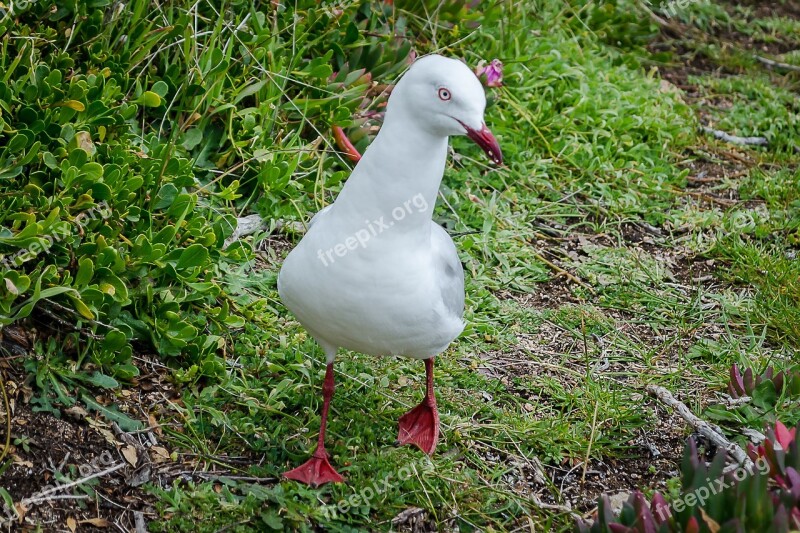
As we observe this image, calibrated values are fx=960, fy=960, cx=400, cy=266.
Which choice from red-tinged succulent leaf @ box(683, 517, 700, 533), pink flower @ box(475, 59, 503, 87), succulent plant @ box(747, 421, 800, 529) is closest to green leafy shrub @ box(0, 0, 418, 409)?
pink flower @ box(475, 59, 503, 87)

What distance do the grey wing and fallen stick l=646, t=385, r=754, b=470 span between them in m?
0.93

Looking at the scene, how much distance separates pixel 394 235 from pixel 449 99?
0.46 meters

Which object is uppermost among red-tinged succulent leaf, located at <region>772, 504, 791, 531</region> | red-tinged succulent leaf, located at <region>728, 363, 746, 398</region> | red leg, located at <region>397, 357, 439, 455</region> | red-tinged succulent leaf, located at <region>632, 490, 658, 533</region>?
red-tinged succulent leaf, located at <region>772, 504, 791, 531</region>

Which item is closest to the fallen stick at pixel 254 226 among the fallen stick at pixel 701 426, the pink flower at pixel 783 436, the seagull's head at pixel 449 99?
the seagull's head at pixel 449 99

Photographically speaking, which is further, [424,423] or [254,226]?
[254,226]

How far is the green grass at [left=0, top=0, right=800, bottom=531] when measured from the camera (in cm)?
334

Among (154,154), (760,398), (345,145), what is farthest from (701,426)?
(154,154)

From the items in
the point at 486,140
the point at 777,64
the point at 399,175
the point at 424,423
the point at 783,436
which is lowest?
the point at 424,423

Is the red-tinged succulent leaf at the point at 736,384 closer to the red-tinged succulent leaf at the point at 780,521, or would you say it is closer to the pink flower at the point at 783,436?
the pink flower at the point at 783,436

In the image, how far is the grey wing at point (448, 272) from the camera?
3.22 meters

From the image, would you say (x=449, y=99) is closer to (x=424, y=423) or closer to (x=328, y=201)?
(x=424, y=423)

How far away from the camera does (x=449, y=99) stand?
2836mm

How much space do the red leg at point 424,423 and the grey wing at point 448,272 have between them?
1.03 ft

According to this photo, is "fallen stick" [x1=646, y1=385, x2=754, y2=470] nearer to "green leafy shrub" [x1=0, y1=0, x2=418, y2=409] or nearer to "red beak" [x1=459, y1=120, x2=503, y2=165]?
"red beak" [x1=459, y1=120, x2=503, y2=165]
